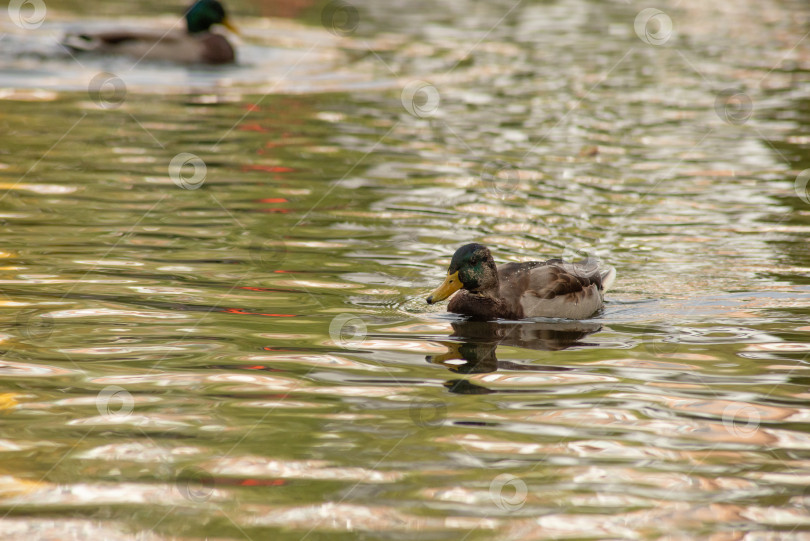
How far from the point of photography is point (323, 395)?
6.60 metres

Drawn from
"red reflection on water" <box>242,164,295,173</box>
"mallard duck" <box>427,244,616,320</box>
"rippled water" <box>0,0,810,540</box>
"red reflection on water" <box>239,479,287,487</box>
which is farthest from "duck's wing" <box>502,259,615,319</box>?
"red reflection on water" <box>242,164,295,173</box>

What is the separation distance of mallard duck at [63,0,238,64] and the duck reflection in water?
1238cm

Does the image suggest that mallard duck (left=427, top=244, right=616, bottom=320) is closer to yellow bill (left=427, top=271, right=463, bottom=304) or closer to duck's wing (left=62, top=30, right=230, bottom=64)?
yellow bill (left=427, top=271, right=463, bottom=304)

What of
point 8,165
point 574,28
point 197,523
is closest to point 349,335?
point 197,523

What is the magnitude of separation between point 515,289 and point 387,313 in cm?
98

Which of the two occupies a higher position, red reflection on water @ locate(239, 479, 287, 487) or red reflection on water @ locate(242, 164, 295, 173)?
red reflection on water @ locate(242, 164, 295, 173)

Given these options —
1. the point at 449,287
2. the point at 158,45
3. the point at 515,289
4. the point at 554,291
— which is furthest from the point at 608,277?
the point at 158,45

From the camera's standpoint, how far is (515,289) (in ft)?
28.1

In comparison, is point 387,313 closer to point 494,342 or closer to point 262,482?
point 494,342

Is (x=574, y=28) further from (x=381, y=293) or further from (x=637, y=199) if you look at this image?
(x=381, y=293)

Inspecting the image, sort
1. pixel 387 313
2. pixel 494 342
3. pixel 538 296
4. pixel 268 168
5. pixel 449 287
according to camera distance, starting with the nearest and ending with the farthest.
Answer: pixel 494 342 < pixel 449 287 < pixel 387 313 < pixel 538 296 < pixel 268 168

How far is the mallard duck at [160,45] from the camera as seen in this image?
1928 centimetres

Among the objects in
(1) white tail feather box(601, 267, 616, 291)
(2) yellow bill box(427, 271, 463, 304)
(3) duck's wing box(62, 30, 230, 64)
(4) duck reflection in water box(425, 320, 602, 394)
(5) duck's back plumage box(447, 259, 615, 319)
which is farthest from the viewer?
(3) duck's wing box(62, 30, 230, 64)

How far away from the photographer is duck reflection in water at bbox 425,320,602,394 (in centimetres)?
723
